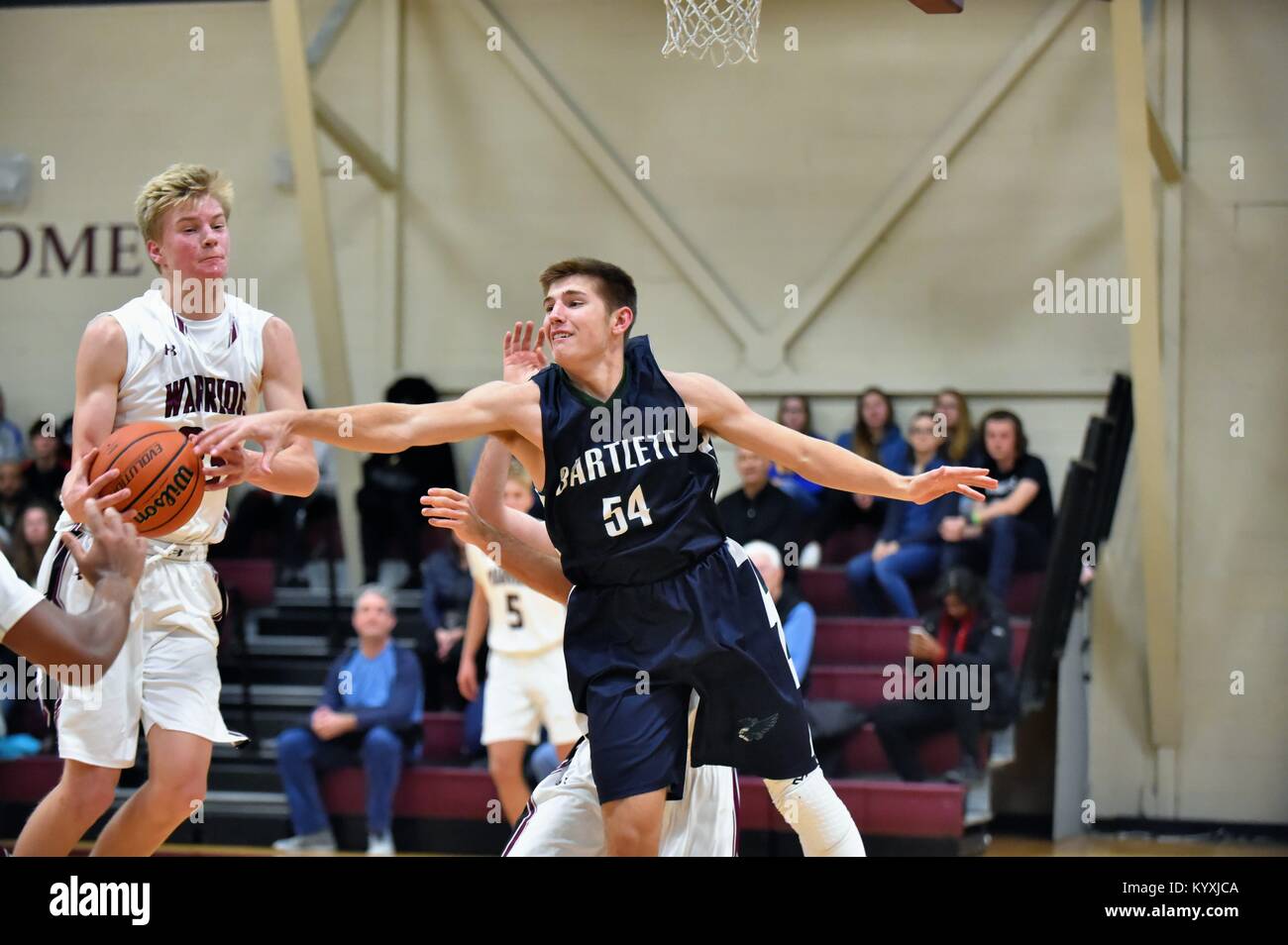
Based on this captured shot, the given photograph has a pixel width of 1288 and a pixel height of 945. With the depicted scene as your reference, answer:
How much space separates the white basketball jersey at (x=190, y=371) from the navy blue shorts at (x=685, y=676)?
1180mm

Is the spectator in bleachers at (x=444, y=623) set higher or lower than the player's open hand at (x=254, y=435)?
lower

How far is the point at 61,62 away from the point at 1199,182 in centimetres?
833

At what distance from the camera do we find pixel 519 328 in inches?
178

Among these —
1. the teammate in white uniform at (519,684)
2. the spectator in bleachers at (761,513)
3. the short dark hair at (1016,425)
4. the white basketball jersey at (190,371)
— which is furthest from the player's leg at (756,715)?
the short dark hair at (1016,425)

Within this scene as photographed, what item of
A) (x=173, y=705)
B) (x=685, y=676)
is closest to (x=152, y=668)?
(x=173, y=705)

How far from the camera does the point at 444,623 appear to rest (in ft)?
28.2

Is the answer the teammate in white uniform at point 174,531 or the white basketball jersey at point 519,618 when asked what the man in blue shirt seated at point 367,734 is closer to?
the white basketball jersey at point 519,618

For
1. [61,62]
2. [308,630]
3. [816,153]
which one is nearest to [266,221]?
[61,62]

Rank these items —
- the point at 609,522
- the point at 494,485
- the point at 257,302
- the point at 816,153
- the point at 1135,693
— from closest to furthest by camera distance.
→ the point at 609,522, the point at 494,485, the point at 1135,693, the point at 816,153, the point at 257,302

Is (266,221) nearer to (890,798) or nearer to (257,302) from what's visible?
(257,302)

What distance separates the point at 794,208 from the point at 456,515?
6729 millimetres

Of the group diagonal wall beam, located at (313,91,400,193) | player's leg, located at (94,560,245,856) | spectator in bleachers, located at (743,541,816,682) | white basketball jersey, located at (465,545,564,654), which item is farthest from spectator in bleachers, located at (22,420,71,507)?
player's leg, located at (94,560,245,856)

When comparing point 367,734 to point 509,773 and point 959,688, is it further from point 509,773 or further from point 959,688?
point 959,688

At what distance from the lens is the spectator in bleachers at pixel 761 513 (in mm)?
8398
